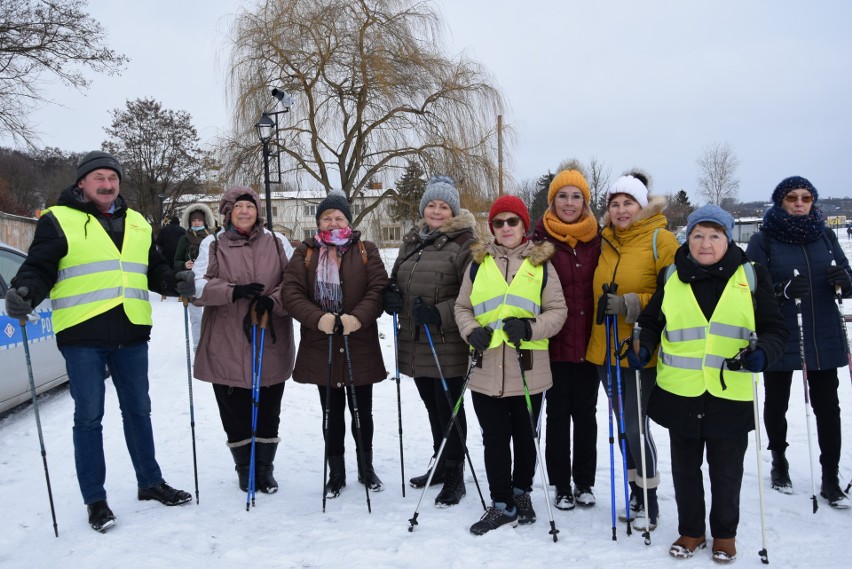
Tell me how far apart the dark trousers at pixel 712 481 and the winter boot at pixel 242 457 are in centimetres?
266

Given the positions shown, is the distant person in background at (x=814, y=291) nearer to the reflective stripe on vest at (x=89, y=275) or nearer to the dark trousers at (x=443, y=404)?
the dark trousers at (x=443, y=404)

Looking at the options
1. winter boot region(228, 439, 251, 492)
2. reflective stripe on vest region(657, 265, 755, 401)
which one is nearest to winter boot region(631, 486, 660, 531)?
reflective stripe on vest region(657, 265, 755, 401)

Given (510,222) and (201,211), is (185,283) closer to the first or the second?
(510,222)

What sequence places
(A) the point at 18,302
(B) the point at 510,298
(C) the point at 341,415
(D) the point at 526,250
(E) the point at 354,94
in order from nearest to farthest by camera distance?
1. (A) the point at 18,302
2. (B) the point at 510,298
3. (D) the point at 526,250
4. (C) the point at 341,415
5. (E) the point at 354,94

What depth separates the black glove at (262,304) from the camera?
370 cm

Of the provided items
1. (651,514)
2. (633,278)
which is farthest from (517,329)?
(651,514)

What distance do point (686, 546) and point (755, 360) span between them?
1.04 metres

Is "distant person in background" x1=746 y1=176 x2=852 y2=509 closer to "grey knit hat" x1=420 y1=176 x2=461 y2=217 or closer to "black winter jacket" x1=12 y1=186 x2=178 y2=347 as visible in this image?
"grey knit hat" x1=420 y1=176 x2=461 y2=217

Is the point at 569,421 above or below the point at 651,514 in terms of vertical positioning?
above

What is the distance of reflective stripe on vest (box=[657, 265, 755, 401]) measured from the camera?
2842 millimetres

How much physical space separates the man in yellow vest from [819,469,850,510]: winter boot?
3999mm

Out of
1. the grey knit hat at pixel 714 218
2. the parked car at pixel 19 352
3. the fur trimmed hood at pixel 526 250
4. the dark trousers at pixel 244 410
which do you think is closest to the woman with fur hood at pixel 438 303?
the fur trimmed hood at pixel 526 250

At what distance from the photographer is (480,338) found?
3197mm

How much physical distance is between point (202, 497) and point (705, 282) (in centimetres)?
330
